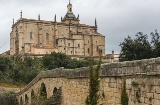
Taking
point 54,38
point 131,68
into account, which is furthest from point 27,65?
point 131,68

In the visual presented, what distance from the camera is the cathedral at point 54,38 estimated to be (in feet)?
277

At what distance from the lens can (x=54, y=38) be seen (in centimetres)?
8875

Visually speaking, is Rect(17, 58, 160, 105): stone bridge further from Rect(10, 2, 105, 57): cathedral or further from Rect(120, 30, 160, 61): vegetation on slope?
Rect(10, 2, 105, 57): cathedral

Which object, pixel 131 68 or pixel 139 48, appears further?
pixel 139 48

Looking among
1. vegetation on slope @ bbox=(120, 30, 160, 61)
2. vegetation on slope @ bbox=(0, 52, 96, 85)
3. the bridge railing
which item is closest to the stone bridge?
the bridge railing

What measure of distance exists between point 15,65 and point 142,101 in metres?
61.4

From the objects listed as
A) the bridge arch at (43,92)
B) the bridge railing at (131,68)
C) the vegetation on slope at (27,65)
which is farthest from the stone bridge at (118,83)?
the vegetation on slope at (27,65)

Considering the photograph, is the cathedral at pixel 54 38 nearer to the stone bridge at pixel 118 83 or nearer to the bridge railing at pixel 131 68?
the stone bridge at pixel 118 83

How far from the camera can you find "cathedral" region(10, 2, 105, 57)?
3327 inches

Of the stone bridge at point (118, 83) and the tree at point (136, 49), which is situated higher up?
the tree at point (136, 49)

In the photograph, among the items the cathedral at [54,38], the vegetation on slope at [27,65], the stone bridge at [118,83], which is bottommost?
the stone bridge at [118,83]

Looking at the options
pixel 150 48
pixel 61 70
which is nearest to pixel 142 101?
pixel 61 70

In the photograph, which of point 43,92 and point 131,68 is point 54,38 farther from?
point 131,68

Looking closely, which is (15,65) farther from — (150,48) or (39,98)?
(39,98)
